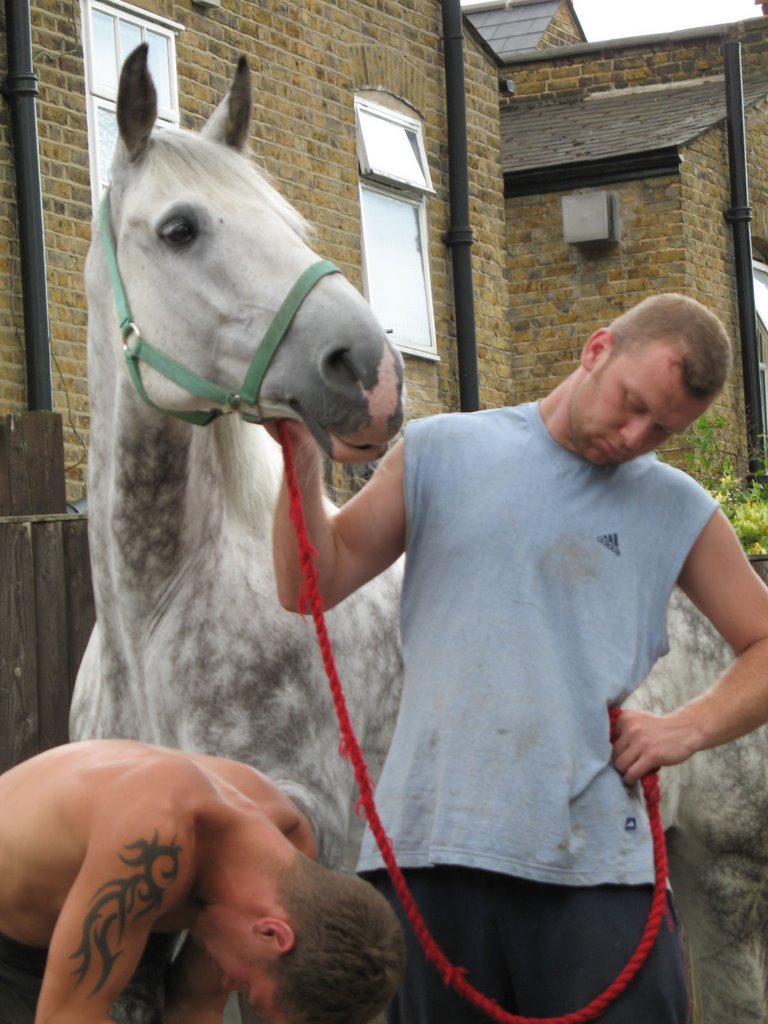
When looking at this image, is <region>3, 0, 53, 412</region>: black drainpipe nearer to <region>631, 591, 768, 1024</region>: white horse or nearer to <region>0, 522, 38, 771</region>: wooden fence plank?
<region>0, 522, 38, 771</region>: wooden fence plank

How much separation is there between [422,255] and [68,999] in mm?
10651

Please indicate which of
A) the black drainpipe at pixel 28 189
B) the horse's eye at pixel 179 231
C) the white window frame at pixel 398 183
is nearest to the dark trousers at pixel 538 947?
the horse's eye at pixel 179 231

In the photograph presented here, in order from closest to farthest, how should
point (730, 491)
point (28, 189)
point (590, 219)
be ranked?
1. point (28, 189)
2. point (730, 491)
3. point (590, 219)

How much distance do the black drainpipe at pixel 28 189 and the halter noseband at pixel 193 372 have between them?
5.14 m

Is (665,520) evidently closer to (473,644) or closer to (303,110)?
(473,644)

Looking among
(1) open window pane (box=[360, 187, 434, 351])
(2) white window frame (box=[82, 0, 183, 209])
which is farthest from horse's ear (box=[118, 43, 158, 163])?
(1) open window pane (box=[360, 187, 434, 351])

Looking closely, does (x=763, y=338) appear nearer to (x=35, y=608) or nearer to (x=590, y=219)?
(x=590, y=219)

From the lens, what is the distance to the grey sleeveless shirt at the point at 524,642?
346 cm


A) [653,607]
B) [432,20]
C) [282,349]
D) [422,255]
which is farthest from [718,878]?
[432,20]

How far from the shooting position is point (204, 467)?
4.16 m

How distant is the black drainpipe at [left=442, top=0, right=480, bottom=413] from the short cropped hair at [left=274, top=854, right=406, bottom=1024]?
33.5ft

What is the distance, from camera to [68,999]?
3203 millimetres

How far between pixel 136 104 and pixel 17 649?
2.43 metres

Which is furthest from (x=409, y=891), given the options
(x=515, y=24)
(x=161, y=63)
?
(x=515, y=24)
